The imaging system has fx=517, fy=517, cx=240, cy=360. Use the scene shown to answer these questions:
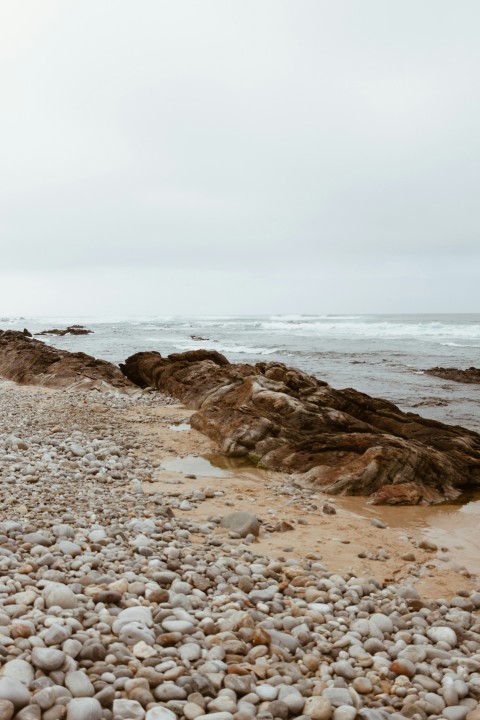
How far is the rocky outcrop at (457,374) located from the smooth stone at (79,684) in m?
22.5

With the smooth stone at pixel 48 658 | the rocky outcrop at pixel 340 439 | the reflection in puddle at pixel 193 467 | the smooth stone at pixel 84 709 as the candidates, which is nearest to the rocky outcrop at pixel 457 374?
the rocky outcrop at pixel 340 439

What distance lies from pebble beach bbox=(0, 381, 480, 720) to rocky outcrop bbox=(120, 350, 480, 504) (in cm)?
120

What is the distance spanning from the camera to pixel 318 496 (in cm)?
757

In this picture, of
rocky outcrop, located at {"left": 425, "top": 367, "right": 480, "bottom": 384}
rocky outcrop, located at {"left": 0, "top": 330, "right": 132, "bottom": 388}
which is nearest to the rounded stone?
rocky outcrop, located at {"left": 0, "top": 330, "right": 132, "bottom": 388}

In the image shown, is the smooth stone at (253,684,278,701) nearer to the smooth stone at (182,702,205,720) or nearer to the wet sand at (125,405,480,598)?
the smooth stone at (182,702,205,720)

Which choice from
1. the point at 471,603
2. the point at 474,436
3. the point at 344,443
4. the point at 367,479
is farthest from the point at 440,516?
the point at 474,436

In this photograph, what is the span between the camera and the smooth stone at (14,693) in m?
2.41

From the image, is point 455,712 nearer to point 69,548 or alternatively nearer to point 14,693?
point 14,693

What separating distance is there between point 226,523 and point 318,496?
2254 mm

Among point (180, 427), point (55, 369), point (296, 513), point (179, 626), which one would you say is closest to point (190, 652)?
point (179, 626)

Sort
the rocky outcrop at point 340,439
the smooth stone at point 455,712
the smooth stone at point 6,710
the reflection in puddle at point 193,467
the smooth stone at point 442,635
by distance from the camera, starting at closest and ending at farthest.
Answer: the smooth stone at point 6,710 → the smooth stone at point 455,712 → the smooth stone at point 442,635 → the rocky outcrop at point 340,439 → the reflection in puddle at point 193,467

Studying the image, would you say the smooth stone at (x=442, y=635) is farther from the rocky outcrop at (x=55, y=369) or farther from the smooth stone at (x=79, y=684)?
the rocky outcrop at (x=55, y=369)

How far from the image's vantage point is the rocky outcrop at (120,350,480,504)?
312 inches

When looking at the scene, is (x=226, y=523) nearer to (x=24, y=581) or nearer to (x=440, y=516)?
(x=24, y=581)
